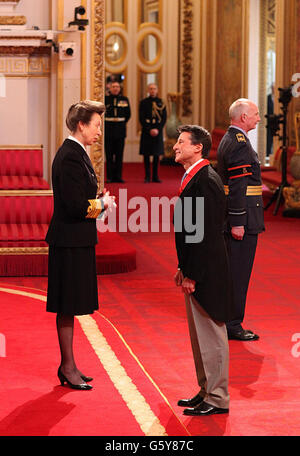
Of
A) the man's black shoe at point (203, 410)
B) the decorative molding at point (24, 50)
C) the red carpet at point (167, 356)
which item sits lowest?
the red carpet at point (167, 356)

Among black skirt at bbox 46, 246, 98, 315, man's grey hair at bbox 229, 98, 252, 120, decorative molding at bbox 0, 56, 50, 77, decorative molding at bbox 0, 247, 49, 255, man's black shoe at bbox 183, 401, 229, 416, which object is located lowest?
man's black shoe at bbox 183, 401, 229, 416

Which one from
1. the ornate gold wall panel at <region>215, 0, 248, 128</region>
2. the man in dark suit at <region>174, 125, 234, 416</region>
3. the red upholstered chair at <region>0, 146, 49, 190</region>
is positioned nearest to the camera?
the man in dark suit at <region>174, 125, 234, 416</region>

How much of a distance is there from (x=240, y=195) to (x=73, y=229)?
149cm

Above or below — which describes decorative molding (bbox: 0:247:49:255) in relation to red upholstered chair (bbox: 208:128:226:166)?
below

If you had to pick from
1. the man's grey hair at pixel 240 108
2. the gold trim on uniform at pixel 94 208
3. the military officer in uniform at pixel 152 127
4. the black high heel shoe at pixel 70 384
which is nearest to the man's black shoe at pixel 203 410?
the black high heel shoe at pixel 70 384

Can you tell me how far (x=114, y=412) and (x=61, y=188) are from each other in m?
1.16

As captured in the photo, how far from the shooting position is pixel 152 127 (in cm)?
1577

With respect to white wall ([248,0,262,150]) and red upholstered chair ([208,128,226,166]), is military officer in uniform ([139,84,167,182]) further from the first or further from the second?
white wall ([248,0,262,150])

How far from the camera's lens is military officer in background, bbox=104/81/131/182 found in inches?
600

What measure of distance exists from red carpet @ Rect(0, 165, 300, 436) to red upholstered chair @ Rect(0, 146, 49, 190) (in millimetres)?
1478

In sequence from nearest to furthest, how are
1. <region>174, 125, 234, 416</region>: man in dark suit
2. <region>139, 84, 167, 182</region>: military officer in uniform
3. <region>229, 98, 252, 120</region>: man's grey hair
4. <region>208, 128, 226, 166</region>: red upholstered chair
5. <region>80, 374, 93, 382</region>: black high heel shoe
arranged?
<region>174, 125, 234, 416</region>: man in dark suit → <region>80, 374, 93, 382</region>: black high heel shoe → <region>229, 98, 252, 120</region>: man's grey hair → <region>139, 84, 167, 182</region>: military officer in uniform → <region>208, 128, 226, 166</region>: red upholstered chair

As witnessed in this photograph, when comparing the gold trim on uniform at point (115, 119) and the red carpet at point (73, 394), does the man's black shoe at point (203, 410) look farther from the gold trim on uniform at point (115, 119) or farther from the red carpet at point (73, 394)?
the gold trim on uniform at point (115, 119)

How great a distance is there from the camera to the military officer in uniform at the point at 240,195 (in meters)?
5.80

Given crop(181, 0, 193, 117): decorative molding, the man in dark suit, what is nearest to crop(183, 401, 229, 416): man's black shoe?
the man in dark suit
